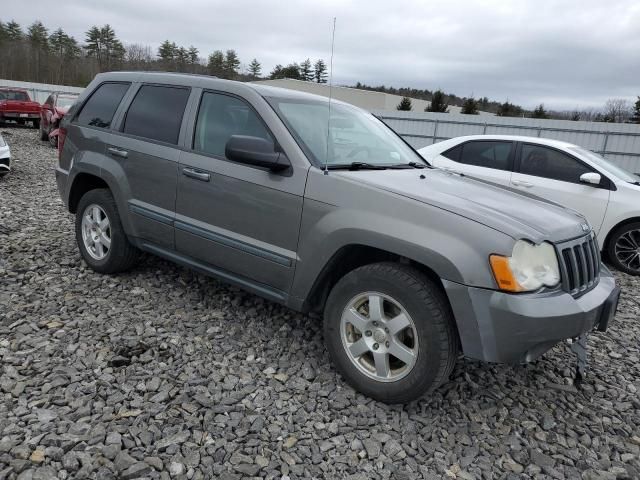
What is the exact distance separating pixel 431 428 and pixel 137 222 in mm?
2678

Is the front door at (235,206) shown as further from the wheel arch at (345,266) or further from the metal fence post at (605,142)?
the metal fence post at (605,142)

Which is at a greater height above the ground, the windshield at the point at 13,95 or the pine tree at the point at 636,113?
the pine tree at the point at 636,113

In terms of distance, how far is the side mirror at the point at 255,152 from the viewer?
296 centimetres

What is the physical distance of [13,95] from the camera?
20.9 metres

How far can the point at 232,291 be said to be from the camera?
429 centimetres

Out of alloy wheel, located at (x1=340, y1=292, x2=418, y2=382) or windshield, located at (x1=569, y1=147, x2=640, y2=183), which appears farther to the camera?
windshield, located at (x1=569, y1=147, x2=640, y2=183)

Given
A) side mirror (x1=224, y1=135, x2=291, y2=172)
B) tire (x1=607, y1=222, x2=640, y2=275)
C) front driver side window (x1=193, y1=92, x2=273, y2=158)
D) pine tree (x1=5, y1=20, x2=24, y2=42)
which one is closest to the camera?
side mirror (x1=224, y1=135, x2=291, y2=172)

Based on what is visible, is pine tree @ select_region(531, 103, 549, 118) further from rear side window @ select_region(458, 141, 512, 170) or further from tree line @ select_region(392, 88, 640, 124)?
rear side window @ select_region(458, 141, 512, 170)

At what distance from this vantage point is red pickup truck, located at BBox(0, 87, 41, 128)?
66.5 feet

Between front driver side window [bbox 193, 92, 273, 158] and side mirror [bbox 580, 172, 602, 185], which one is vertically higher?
front driver side window [bbox 193, 92, 273, 158]

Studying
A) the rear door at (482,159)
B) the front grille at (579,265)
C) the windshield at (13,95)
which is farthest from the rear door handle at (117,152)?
the windshield at (13,95)

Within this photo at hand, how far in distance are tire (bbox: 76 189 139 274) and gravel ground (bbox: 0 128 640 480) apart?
235 millimetres

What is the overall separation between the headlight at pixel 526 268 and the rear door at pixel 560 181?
3824 millimetres

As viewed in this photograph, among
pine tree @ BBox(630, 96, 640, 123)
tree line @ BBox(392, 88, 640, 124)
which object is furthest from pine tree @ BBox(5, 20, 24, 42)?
pine tree @ BBox(630, 96, 640, 123)
